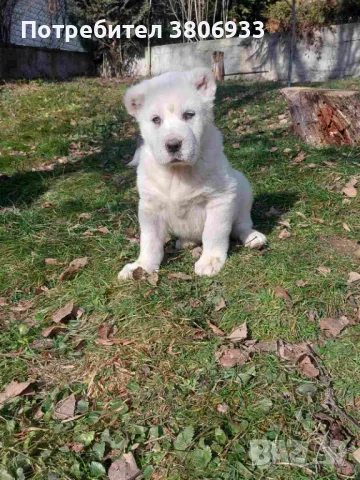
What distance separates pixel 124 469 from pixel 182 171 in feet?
6.37

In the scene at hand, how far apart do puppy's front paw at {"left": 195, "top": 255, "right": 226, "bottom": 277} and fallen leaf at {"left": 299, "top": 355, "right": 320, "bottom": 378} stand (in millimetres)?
1021

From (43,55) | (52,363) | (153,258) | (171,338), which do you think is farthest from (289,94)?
(43,55)

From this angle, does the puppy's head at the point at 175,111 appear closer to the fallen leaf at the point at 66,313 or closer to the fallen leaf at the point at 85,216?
the fallen leaf at the point at 66,313

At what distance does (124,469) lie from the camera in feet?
6.45

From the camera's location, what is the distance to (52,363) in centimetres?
259

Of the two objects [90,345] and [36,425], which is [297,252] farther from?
[36,425]

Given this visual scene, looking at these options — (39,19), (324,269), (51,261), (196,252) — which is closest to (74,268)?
(51,261)

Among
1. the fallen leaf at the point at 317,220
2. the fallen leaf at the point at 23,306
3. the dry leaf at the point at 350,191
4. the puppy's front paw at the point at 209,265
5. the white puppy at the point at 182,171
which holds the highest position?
the white puppy at the point at 182,171

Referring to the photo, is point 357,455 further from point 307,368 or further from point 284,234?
point 284,234

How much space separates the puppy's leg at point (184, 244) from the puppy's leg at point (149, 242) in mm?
400

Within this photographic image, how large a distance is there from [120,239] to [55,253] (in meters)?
0.57

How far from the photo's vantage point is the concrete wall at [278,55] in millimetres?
14461

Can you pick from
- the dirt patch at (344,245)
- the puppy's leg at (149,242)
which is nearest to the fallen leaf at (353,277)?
the dirt patch at (344,245)

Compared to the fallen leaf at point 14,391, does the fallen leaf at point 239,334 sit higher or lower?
higher
